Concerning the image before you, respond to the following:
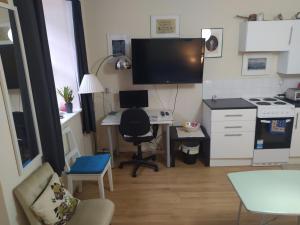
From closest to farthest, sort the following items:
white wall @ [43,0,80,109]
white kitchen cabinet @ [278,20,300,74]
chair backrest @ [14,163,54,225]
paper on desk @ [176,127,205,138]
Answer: chair backrest @ [14,163,54,225], white wall @ [43,0,80,109], white kitchen cabinet @ [278,20,300,74], paper on desk @ [176,127,205,138]

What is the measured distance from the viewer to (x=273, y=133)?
316cm

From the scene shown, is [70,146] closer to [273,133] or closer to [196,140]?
[196,140]

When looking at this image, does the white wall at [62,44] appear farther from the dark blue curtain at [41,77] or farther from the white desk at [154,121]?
the dark blue curtain at [41,77]

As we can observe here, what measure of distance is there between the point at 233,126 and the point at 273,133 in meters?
0.54

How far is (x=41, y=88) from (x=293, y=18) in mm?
3412

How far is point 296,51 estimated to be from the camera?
3184 mm

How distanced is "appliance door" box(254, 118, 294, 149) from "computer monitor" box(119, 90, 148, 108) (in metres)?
1.59

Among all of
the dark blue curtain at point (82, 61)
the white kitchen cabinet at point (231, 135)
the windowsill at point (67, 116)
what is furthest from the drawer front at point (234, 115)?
the windowsill at point (67, 116)

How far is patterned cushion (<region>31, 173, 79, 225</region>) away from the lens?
1601 mm

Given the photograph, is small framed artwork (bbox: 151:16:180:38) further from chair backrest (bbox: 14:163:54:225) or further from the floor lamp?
chair backrest (bbox: 14:163:54:225)

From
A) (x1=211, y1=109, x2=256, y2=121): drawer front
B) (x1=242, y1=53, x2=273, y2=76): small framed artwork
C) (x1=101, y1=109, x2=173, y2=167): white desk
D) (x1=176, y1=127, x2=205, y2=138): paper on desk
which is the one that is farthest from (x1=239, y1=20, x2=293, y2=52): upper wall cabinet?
(x1=101, y1=109, x2=173, y2=167): white desk

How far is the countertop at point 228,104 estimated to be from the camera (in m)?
3.12

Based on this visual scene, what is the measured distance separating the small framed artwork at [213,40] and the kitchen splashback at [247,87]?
0.44 metres

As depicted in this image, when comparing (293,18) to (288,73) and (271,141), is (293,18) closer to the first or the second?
(288,73)
